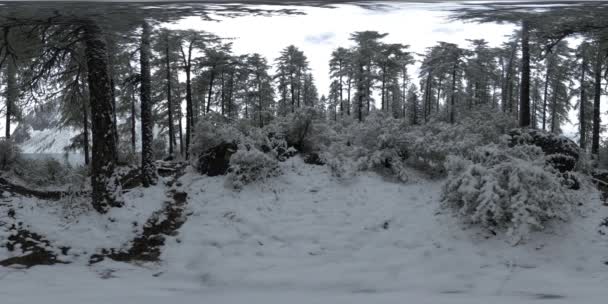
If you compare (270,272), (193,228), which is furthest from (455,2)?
(193,228)

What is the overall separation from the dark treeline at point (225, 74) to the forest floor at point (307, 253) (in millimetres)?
1392

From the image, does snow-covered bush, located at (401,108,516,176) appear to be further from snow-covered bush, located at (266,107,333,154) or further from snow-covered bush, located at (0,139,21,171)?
snow-covered bush, located at (0,139,21,171)

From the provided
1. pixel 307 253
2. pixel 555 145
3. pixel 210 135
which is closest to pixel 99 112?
pixel 210 135

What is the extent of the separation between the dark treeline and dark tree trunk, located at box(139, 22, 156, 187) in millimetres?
27

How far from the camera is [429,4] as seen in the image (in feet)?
20.6

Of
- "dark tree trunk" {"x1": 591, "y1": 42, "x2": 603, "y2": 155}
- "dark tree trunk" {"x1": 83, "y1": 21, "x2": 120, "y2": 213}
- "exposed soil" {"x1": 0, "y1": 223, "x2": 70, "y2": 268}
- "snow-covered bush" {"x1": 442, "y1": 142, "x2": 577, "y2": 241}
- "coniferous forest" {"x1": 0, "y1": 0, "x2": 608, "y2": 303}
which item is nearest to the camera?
"coniferous forest" {"x1": 0, "y1": 0, "x2": 608, "y2": 303}

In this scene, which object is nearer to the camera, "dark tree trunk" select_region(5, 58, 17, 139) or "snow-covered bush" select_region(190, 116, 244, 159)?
"dark tree trunk" select_region(5, 58, 17, 139)

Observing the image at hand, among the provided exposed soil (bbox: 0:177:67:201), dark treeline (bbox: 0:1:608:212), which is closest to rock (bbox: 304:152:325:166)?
dark treeline (bbox: 0:1:608:212)

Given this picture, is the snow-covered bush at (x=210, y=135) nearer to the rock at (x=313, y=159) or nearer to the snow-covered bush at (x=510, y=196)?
the rock at (x=313, y=159)

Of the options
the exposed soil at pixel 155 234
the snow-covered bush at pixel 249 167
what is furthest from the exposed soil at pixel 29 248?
the snow-covered bush at pixel 249 167

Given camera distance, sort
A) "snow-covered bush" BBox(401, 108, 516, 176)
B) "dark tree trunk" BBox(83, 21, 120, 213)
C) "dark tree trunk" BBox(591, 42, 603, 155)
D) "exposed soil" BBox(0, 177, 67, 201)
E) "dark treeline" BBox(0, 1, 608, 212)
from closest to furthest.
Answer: "dark tree trunk" BBox(83, 21, 120, 213) → "dark treeline" BBox(0, 1, 608, 212) → "exposed soil" BBox(0, 177, 67, 201) → "snow-covered bush" BBox(401, 108, 516, 176) → "dark tree trunk" BBox(591, 42, 603, 155)

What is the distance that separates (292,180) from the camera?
25.9ft

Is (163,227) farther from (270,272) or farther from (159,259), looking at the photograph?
(270,272)

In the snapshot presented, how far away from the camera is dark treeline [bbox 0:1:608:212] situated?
6602 mm
